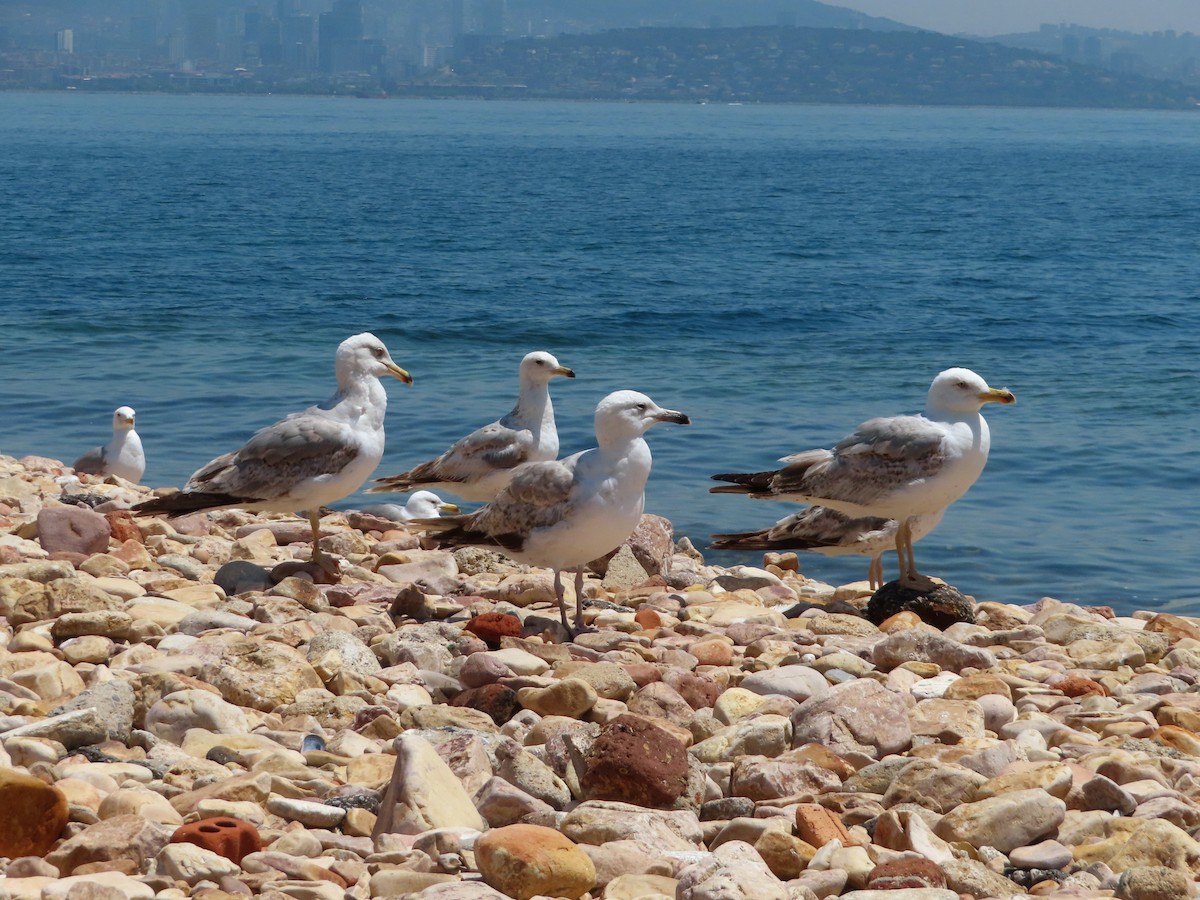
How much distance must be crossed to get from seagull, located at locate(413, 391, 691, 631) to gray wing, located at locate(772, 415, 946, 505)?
1.59m

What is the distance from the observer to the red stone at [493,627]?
6.82 metres

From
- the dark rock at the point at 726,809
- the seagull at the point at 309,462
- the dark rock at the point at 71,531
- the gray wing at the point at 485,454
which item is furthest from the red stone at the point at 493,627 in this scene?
the gray wing at the point at 485,454

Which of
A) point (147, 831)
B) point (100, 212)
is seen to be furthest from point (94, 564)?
point (100, 212)

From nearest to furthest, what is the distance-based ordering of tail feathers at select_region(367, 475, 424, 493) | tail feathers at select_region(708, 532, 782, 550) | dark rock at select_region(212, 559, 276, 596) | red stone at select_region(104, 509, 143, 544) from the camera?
1. dark rock at select_region(212, 559, 276, 596)
2. red stone at select_region(104, 509, 143, 544)
3. tail feathers at select_region(708, 532, 782, 550)
4. tail feathers at select_region(367, 475, 424, 493)

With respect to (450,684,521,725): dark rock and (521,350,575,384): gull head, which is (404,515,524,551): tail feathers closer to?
(450,684,521,725): dark rock

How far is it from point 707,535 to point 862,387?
A: 6.84 m

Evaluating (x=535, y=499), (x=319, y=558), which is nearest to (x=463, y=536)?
(x=535, y=499)

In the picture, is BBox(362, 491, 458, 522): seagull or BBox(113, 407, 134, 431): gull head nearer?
BBox(362, 491, 458, 522): seagull

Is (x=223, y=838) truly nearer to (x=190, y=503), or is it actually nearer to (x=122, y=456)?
(x=190, y=503)

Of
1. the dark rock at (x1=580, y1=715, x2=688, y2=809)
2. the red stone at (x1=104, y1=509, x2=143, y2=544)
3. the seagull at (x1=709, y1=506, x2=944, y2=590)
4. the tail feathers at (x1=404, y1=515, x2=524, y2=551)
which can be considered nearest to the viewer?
the dark rock at (x1=580, y1=715, x2=688, y2=809)

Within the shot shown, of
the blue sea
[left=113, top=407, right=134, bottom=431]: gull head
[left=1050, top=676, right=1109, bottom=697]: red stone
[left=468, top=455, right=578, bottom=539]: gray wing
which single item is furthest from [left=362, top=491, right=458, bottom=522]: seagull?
[left=1050, top=676, right=1109, bottom=697]: red stone

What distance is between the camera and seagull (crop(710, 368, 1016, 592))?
835cm

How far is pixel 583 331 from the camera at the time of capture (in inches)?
910

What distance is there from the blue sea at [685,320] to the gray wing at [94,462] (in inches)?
23.4
